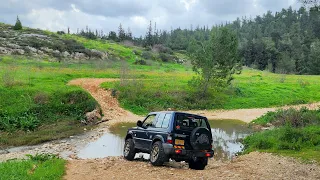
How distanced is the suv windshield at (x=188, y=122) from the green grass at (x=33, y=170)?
421 cm

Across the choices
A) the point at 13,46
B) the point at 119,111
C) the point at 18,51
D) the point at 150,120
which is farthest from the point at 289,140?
the point at 13,46

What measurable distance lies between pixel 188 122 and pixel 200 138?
740 millimetres

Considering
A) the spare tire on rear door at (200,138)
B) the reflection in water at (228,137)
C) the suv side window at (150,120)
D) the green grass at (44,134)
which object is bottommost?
the reflection in water at (228,137)

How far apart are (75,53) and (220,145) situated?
57.1m

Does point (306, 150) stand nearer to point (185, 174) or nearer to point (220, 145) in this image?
point (220, 145)

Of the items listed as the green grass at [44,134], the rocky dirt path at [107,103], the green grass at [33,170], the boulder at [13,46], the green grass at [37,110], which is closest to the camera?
the green grass at [33,170]

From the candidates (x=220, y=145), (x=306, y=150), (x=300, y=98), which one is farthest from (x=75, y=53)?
(x=306, y=150)

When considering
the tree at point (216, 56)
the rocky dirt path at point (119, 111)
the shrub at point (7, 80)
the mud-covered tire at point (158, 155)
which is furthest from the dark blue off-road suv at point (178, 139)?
the tree at point (216, 56)

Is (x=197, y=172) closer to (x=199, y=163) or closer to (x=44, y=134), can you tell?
(x=199, y=163)

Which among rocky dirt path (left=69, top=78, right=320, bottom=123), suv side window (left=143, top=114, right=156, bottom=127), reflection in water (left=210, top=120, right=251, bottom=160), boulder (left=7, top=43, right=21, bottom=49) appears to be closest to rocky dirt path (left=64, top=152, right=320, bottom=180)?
suv side window (left=143, top=114, right=156, bottom=127)

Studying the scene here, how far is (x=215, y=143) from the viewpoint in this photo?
840 inches

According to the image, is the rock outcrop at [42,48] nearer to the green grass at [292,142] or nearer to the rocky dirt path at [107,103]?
the rocky dirt path at [107,103]

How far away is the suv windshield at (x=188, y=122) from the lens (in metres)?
12.5

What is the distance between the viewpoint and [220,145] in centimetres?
2073
